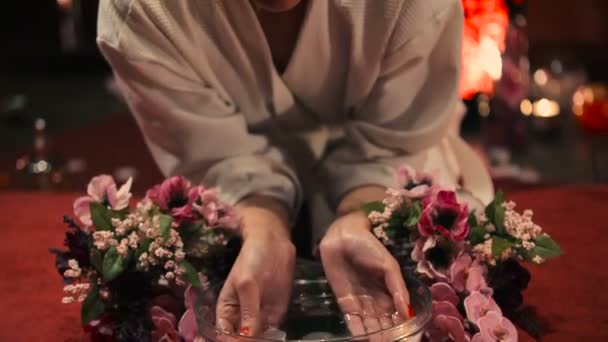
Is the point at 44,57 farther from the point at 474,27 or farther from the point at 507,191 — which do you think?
the point at 507,191

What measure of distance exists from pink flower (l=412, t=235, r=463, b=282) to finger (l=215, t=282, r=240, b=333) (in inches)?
7.9

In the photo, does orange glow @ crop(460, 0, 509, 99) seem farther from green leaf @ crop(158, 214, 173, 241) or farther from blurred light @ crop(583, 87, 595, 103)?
green leaf @ crop(158, 214, 173, 241)

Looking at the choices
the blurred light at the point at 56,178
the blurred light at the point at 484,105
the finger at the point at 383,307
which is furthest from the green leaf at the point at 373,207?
the blurred light at the point at 484,105

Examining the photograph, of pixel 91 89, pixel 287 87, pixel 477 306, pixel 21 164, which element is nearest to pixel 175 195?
pixel 287 87

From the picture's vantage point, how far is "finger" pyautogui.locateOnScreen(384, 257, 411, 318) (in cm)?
88

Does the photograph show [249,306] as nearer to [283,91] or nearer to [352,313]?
[352,313]

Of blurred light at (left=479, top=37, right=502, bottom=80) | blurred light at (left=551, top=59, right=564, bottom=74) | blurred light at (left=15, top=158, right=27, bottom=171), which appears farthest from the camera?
blurred light at (left=551, top=59, right=564, bottom=74)

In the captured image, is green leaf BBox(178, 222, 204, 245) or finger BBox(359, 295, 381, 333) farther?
green leaf BBox(178, 222, 204, 245)

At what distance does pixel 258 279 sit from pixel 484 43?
68.0 inches

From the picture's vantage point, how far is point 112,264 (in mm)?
936

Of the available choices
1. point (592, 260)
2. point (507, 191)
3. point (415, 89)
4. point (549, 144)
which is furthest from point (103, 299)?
point (549, 144)

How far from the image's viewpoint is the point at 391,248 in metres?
0.99

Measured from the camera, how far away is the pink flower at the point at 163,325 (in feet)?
3.19

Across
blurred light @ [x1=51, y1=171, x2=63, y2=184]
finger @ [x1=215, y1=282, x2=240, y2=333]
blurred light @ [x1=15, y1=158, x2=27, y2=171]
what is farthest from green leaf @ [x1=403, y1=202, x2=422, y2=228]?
blurred light @ [x1=15, y1=158, x2=27, y2=171]
